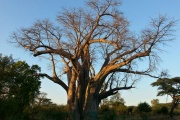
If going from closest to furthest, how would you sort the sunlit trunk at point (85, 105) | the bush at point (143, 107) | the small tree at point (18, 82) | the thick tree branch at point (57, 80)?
the small tree at point (18, 82) < the sunlit trunk at point (85, 105) < the thick tree branch at point (57, 80) < the bush at point (143, 107)

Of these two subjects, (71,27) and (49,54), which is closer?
(71,27)

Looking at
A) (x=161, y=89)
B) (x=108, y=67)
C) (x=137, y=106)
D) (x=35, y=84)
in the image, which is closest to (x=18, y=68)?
(x=35, y=84)

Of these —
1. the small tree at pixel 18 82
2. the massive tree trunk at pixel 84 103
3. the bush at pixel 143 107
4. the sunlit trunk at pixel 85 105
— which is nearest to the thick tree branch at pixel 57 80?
the small tree at pixel 18 82

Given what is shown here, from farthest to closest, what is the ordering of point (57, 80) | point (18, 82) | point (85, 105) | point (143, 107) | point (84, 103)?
point (143, 107), point (57, 80), point (84, 103), point (85, 105), point (18, 82)

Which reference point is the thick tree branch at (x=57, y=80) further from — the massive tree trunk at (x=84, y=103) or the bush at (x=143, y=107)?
the bush at (x=143, y=107)

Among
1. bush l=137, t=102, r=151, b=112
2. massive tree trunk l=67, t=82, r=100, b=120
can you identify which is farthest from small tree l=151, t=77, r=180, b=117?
massive tree trunk l=67, t=82, r=100, b=120

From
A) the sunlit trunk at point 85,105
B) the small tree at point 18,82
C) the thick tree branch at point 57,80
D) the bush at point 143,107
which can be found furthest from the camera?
the bush at point 143,107

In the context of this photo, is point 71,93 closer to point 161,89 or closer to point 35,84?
point 35,84

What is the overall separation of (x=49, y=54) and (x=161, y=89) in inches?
775

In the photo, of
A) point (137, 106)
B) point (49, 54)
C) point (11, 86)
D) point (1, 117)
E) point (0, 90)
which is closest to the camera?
point (1, 117)

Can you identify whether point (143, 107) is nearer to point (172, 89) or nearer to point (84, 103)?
point (172, 89)

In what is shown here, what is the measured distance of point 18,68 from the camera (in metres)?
19.9

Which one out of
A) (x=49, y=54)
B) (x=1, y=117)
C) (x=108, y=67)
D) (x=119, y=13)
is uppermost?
(x=119, y=13)

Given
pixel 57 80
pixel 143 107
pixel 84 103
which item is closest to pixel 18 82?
pixel 57 80
